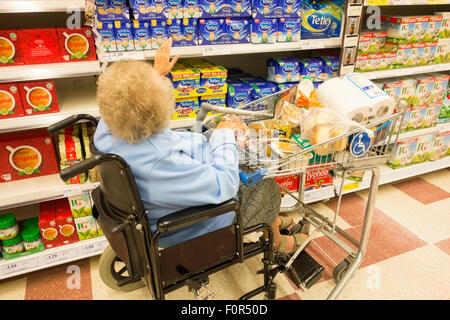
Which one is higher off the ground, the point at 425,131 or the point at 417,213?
the point at 425,131

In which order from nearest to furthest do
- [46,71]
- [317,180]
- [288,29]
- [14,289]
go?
[46,71] < [14,289] < [288,29] < [317,180]

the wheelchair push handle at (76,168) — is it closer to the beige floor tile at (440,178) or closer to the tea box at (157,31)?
the tea box at (157,31)

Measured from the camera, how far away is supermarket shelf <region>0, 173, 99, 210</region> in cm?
179

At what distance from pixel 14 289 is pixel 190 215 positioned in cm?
154

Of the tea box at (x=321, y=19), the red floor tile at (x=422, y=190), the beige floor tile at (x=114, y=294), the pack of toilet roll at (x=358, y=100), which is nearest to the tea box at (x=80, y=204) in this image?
the beige floor tile at (x=114, y=294)

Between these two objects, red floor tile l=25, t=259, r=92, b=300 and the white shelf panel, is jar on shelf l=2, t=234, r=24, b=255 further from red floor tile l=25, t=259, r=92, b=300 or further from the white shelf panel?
the white shelf panel

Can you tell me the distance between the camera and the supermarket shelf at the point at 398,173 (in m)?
2.68

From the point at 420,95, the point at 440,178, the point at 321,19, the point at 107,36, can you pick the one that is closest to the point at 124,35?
the point at 107,36

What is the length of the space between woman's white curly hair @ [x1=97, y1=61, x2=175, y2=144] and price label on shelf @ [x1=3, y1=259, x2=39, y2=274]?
4.45ft

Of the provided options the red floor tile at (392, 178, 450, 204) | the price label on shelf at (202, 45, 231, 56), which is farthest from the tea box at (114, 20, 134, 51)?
the red floor tile at (392, 178, 450, 204)

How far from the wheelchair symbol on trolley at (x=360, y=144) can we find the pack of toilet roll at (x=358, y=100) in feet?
0.30

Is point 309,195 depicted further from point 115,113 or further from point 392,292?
point 115,113

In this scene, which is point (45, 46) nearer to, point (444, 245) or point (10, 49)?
point (10, 49)

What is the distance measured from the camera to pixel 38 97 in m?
1.74
